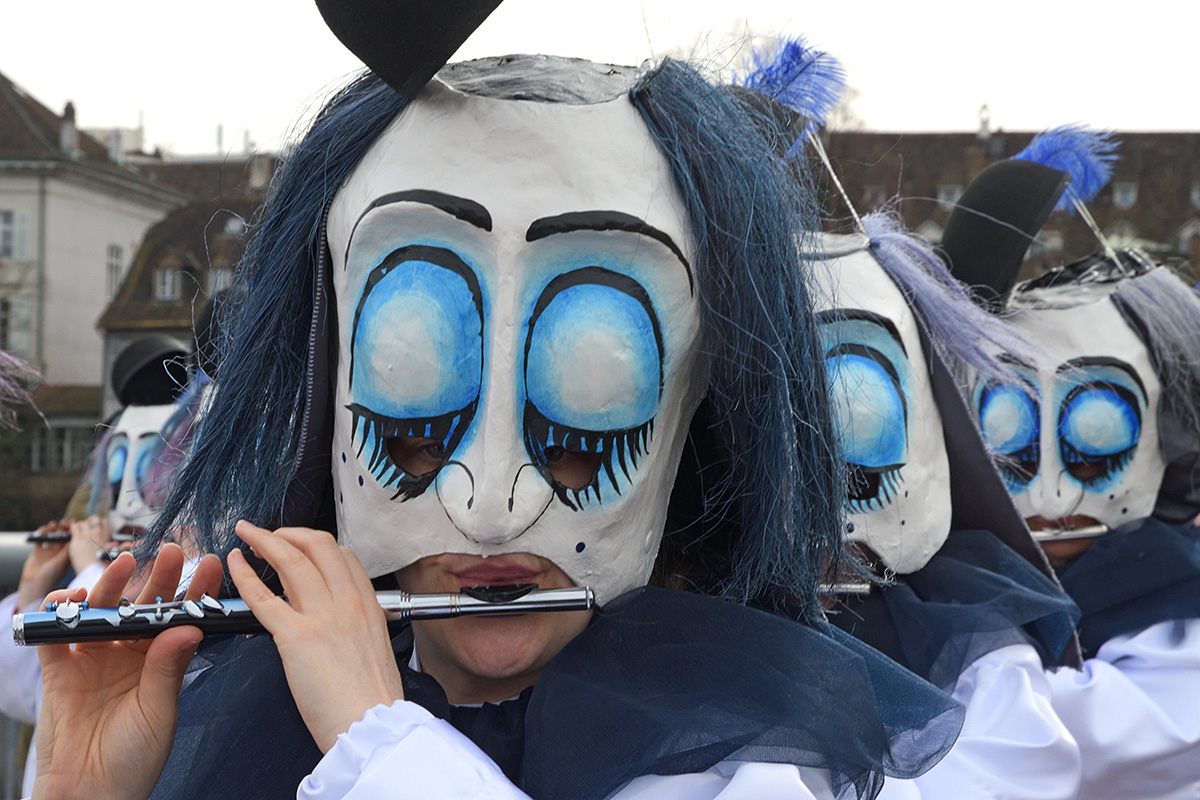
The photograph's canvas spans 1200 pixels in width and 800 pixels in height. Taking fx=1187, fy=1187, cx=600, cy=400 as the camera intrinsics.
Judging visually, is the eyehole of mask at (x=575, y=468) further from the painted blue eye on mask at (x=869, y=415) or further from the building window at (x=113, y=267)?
the building window at (x=113, y=267)

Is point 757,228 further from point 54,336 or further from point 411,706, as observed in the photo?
point 54,336

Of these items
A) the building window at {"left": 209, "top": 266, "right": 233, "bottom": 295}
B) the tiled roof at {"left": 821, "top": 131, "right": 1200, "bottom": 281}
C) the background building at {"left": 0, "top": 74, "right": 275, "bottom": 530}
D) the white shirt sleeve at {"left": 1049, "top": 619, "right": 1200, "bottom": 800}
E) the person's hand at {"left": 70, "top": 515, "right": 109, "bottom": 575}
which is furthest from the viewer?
the background building at {"left": 0, "top": 74, "right": 275, "bottom": 530}

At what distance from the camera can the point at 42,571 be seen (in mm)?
4023

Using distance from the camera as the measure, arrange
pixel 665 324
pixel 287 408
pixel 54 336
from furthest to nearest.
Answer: pixel 54 336 < pixel 287 408 < pixel 665 324

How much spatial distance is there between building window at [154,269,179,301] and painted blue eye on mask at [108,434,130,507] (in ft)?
67.6

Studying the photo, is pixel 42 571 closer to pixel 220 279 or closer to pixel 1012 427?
pixel 220 279

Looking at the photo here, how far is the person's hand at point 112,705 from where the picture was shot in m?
1.55

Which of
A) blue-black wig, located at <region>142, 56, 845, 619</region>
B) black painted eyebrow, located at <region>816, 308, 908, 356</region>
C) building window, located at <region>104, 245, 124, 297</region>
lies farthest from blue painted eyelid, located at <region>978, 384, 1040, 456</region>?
building window, located at <region>104, 245, 124, 297</region>

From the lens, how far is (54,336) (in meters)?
26.2

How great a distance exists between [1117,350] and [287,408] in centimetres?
259

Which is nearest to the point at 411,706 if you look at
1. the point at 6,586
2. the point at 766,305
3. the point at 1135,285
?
the point at 766,305

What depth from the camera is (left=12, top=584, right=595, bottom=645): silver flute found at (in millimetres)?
1507

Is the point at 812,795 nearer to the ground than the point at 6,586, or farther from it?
farther from it

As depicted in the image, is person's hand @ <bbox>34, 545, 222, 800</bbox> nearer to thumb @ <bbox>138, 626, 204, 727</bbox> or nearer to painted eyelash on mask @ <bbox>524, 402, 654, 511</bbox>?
thumb @ <bbox>138, 626, 204, 727</bbox>
